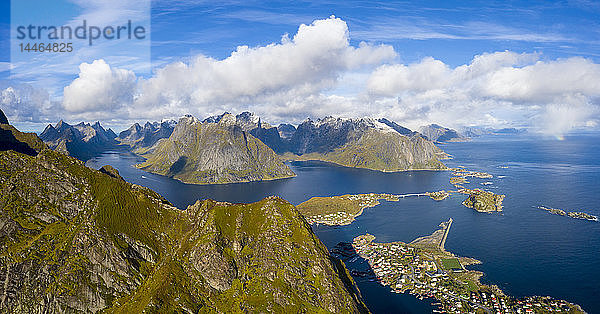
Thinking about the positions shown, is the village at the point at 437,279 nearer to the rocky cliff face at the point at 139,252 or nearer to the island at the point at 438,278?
the island at the point at 438,278

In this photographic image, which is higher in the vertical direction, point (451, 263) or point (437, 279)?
point (437, 279)

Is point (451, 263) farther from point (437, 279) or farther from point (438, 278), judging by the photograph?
point (437, 279)

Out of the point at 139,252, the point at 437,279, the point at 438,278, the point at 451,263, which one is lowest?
the point at 451,263

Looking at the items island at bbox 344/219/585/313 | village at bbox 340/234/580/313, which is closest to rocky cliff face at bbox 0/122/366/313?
village at bbox 340/234/580/313

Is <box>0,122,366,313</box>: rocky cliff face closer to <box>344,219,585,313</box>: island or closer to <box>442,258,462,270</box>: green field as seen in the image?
<box>344,219,585,313</box>: island

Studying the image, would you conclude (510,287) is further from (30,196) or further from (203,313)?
(30,196)

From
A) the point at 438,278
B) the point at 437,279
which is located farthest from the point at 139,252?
the point at 438,278
